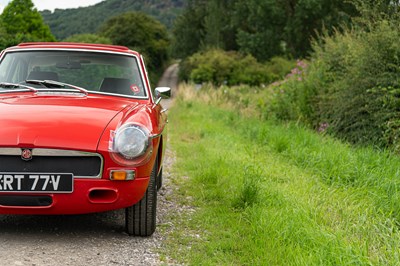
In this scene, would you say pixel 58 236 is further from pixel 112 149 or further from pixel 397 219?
pixel 397 219

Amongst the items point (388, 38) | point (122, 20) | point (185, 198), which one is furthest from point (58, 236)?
point (122, 20)

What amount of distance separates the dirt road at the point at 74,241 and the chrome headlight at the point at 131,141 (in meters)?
0.72

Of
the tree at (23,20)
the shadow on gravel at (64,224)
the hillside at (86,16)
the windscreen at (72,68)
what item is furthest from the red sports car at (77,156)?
the hillside at (86,16)

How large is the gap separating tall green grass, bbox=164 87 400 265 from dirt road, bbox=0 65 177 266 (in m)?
0.28

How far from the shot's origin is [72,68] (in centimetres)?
548

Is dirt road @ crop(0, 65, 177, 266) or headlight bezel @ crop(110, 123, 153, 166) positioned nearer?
dirt road @ crop(0, 65, 177, 266)

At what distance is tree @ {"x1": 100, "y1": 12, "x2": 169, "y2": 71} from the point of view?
6644cm

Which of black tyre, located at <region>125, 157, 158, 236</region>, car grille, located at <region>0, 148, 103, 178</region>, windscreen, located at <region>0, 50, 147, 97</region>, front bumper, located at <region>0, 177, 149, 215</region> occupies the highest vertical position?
windscreen, located at <region>0, 50, 147, 97</region>

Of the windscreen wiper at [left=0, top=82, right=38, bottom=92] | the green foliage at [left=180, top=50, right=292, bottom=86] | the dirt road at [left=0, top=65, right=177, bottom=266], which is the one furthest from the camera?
the green foliage at [left=180, top=50, right=292, bottom=86]

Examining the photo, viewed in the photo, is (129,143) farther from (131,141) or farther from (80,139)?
(80,139)

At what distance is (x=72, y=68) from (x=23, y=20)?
4320 centimetres

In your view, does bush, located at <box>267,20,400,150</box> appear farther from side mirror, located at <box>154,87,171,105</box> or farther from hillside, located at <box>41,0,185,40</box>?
hillside, located at <box>41,0,185,40</box>

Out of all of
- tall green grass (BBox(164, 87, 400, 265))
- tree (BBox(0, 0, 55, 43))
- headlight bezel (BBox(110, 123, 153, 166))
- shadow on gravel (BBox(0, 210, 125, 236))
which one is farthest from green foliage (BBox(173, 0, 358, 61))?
headlight bezel (BBox(110, 123, 153, 166))

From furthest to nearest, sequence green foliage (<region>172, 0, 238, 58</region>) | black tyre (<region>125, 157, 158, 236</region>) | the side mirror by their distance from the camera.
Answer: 1. green foliage (<region>172, 0, 238, 58</region>)
2. the side mirror
3. black tyre (<region>125, 157, 158, 236</region>)
